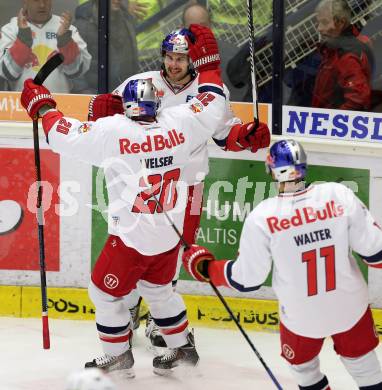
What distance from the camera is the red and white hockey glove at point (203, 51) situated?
16.8 ft

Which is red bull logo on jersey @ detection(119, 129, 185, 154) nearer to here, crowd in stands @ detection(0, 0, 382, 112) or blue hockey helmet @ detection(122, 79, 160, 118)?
blue hockey helmet @ detection(122, 79, 160, 118)

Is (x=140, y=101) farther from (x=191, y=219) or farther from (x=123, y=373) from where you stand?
(x=123, y=373)

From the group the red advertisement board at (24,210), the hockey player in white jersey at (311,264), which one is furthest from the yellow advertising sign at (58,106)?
the hockey player in white jersey at (311,264)

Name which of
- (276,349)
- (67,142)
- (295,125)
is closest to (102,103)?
(67,142)

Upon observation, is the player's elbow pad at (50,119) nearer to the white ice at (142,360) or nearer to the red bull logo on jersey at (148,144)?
the red bull logo on jersey at (148,144)

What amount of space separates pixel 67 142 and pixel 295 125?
140 centimetres

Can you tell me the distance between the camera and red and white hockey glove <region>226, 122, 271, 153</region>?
17.5 feet

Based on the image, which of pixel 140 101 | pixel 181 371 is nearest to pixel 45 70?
pixel 140 101

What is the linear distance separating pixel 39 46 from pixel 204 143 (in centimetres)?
121

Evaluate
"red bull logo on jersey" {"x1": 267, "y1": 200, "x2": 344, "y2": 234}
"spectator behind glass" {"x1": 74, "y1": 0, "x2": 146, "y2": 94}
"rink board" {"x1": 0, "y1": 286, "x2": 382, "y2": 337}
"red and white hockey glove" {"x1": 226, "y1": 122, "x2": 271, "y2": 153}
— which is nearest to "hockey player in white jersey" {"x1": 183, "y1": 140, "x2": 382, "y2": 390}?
"red bull logo on jersey" {"x1": 267, "y1": 200, "x2": 344, "y2": 234}

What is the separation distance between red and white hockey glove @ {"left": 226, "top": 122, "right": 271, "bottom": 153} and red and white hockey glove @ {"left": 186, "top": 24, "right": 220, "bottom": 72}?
354 mm

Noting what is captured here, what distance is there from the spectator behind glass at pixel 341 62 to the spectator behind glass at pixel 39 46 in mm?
1257

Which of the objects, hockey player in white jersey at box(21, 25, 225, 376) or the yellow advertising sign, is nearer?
hockey player in white jersey at box(21, 25, 225, 376)

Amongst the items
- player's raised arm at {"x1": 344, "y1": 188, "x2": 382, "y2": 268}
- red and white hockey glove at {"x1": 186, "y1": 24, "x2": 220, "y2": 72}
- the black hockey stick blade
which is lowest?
player's raised arm at {"x1": 344, "y1": 188, "x2": 382, "y2": 268}
